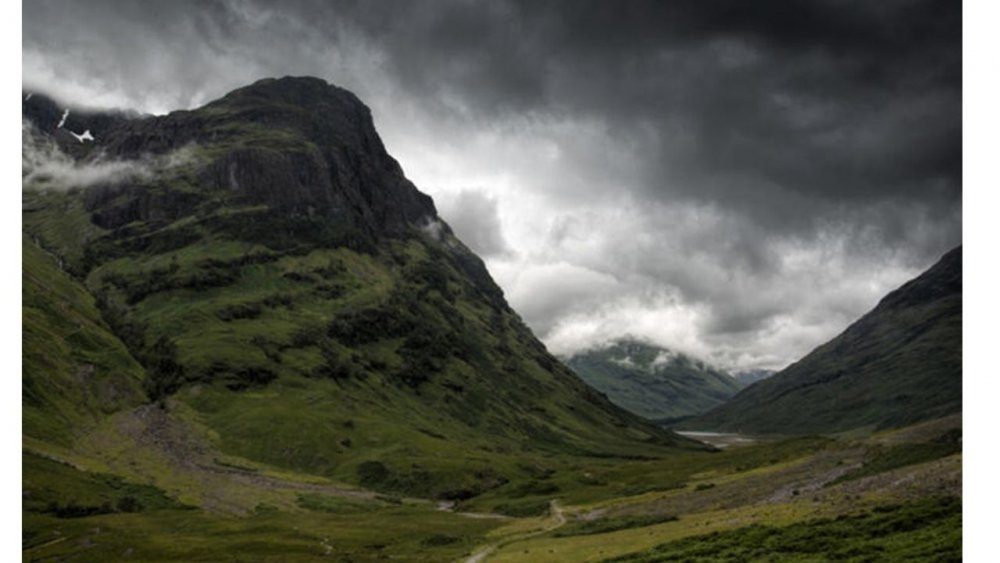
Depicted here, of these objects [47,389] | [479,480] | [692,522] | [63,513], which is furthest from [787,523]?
[47,389]

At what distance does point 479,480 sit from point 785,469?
110339 millimetres

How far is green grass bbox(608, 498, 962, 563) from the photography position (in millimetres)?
37281

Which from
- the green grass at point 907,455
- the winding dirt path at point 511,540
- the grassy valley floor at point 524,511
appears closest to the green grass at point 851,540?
the grassy valley floor at point 524,511

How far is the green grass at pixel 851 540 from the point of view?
1468 inches

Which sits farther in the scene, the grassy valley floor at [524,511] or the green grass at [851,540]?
the grassy valley floor at [524,511]

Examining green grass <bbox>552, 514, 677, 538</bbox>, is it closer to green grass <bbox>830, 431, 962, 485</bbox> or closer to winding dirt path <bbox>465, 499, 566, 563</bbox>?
winding dirt path <bbox>465, 499, 566, 563</bbox>

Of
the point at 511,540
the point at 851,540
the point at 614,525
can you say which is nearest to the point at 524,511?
the point at 511,540

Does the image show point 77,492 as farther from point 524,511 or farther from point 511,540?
point 511,540

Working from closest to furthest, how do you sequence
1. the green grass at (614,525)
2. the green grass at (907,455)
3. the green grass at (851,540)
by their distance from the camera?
1. the green grass at (851,540)
2. the green grass at (907,455)
3. the green grass at (614,525)

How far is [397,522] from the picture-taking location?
13025cm

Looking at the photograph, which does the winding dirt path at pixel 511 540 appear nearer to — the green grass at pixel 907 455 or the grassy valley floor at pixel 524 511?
the grassy valley floor at pixel 524 511

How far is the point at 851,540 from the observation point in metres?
43.6
